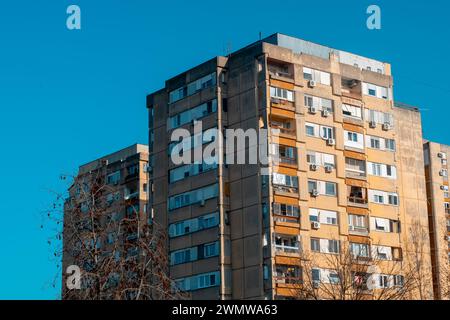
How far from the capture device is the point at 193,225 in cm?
7406

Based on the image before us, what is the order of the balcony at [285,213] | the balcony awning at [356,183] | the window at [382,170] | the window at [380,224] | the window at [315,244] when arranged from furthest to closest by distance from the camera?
the window at [382,170]
the window at [380,224]
the balcony awning at [356,183]
the window at [315,244]
the balcony at [285,213]

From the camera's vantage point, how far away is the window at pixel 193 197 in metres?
72.6

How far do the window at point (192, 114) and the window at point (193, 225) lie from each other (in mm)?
8685

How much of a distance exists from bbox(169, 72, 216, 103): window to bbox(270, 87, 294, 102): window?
5.43 m

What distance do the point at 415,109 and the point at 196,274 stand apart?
28119 millimetres

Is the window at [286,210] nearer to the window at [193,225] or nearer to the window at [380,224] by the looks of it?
the window at [193,225]

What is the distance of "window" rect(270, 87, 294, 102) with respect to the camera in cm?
7200

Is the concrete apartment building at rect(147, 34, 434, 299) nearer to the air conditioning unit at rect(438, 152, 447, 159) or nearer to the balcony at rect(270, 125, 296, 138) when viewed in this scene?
the balcony at rect(270, 125, 296, 138)

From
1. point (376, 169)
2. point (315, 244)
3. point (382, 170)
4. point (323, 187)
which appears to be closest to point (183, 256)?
point (315, 244)

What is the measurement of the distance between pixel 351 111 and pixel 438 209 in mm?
17401

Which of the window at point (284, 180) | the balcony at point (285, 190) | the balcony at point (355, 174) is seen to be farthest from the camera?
the balcony at point (355, 174)

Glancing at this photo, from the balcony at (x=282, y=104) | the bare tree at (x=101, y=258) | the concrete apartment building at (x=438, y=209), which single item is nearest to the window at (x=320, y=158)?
the balcony at (x=282, y=104)

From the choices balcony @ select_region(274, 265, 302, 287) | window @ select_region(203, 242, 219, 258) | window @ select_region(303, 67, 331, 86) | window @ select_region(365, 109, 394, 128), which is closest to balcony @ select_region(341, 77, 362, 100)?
window @ select_region(365, 109, 394, 128)
